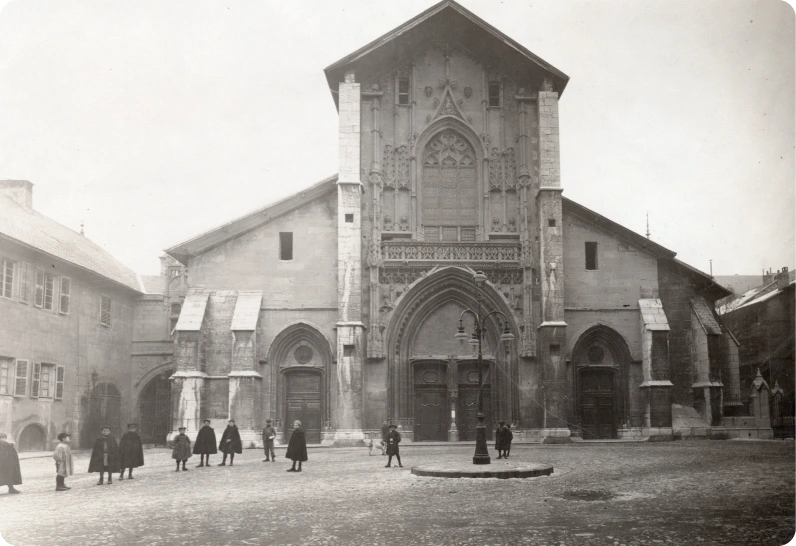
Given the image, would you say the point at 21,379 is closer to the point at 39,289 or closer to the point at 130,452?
the point at 39,289

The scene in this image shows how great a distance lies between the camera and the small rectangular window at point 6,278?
91.4 ft

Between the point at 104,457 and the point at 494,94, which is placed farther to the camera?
the point at 494,94

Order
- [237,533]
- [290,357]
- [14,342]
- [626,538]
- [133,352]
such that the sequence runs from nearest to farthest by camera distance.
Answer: [626,538]
[237,533]
[14,342]
[290,357]
[133,352]

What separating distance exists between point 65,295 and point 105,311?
4.46 meters

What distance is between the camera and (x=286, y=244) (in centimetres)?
3114

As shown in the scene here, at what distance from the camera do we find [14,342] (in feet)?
93.8

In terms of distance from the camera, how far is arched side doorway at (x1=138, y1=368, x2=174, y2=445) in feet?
133

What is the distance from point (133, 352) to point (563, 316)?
73.3 feet

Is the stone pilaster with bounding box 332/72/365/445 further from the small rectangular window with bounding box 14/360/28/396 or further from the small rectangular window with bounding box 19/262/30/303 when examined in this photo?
the small rectangular window with bounding box 19/262/30/303

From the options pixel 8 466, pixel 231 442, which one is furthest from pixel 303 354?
pixel 8 466

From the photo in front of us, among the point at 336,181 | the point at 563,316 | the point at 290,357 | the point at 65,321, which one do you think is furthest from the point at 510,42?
the point at 65,321

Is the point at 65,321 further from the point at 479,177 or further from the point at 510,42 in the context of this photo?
the point at 510,42

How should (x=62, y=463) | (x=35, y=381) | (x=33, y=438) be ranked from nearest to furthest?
(x=62, y=463) < (x=35, y=381) < (x=33, y=438)

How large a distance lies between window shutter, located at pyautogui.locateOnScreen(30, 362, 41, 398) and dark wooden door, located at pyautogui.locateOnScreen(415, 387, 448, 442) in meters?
14.3
